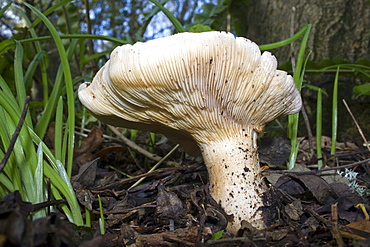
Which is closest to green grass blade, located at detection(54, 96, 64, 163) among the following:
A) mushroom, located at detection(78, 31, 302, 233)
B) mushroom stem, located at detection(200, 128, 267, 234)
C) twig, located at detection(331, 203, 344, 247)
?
mushroom, located at detection(78, 31, 302, 233)

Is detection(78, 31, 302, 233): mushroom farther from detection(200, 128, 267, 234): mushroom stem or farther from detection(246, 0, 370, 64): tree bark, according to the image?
detection(246, 0, 370, 64): tree bark

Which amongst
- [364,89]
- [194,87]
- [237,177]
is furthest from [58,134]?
[364,89]

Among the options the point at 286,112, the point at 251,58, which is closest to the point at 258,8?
the point at 286,112

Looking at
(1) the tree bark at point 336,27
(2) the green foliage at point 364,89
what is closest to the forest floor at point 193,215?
(2) the green foliage at point 364,89

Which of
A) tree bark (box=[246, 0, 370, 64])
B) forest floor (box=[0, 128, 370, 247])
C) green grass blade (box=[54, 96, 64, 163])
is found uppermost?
tree bark (box=[246, 0, 370, 64])

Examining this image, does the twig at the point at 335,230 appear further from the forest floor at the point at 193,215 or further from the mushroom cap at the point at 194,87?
the mushroom cap at the point at 194,87

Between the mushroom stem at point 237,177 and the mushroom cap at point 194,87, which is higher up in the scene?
the mushroom cap at point 194,87

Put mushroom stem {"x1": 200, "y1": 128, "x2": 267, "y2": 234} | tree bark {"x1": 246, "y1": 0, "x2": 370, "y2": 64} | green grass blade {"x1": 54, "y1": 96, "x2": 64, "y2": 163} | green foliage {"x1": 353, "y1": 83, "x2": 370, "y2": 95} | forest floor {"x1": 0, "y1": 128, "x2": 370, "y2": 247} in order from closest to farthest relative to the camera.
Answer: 1. forest floor {"x1": 0, "y1": 128, "x2": 370, "y2": 247}
2. mushroom stem {"x1": 200, "y1": 128, "x2": 267, "y2": 234}
3. green grass blade {"x1": 54, "y1": 96, "x2": 64, "y2": 163}
4. green foliage {"x1": 353, "y1": 83, "x2": 370, "y2": 95}
5. tree bark {"x1": 246, "y1": 0, "x2": 370, "y2": 64}
